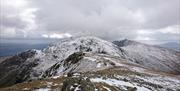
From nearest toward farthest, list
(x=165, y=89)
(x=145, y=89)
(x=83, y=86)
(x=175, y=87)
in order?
(x=83, y=86), (x=145, y=89), (x=165, y=89), (x=175, y=87)

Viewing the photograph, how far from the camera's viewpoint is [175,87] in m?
93.3

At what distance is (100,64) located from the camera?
155125 millimetres

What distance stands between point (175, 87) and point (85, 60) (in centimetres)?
8442

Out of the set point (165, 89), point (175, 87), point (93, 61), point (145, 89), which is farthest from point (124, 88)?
point (93, 61)

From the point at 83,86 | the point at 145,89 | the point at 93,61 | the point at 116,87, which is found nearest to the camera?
the point at 83,86

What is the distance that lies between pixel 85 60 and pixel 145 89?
323 feet

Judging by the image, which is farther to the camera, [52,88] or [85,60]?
[85,60]

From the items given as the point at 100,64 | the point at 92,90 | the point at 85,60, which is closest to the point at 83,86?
the point at 92,90

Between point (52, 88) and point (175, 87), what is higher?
point (52, 88)

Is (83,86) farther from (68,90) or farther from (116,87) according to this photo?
(116,87)

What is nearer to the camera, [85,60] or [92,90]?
[92,90]

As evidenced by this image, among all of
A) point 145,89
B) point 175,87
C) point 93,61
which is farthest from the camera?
point 93,61

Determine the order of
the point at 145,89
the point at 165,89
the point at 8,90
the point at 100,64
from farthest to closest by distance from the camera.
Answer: the point at 100,64
the point at 165,89
the point at 145,89
the point at 8,90

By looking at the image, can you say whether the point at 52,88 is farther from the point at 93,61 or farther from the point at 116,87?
the point at 93,61
